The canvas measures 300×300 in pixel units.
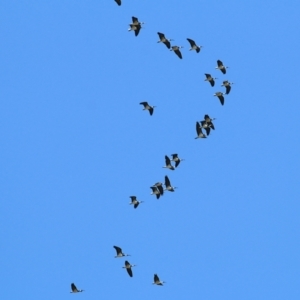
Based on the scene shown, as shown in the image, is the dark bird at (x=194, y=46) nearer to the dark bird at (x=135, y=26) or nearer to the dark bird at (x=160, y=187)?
the dark bird at (x=135, y=26)

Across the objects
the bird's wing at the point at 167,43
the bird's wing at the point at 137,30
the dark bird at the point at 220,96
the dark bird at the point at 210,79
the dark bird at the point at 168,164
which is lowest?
the dark bird at the point at 168,164

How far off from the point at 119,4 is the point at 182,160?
54.4ft

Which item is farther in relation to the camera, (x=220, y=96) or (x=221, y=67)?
(x=220, y=96)

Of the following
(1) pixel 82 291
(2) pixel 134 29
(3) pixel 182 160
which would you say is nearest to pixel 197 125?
(3) pixel 182 160

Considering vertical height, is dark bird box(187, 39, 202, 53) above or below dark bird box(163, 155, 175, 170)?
above

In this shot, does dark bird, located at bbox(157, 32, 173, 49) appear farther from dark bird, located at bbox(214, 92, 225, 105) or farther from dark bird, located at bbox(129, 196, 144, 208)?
dark bird, located at bbox(129, 196, 144, 208)

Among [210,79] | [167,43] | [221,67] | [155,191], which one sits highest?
[167,43]

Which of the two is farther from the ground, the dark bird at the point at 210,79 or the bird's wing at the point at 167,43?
the bird's wing at the point at 167,43

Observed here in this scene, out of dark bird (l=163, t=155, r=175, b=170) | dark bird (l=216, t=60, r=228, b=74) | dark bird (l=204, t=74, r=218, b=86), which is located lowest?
dark bird (l=163, t=155, r=175, b=170)

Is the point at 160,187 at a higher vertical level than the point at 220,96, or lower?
lower

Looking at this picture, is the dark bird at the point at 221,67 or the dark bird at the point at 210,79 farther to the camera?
the dark bird at the point at 221,67

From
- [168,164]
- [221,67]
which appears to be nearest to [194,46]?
[221,67]

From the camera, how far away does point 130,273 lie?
96.8 m

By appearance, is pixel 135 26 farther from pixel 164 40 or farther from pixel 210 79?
pixel 210 79
